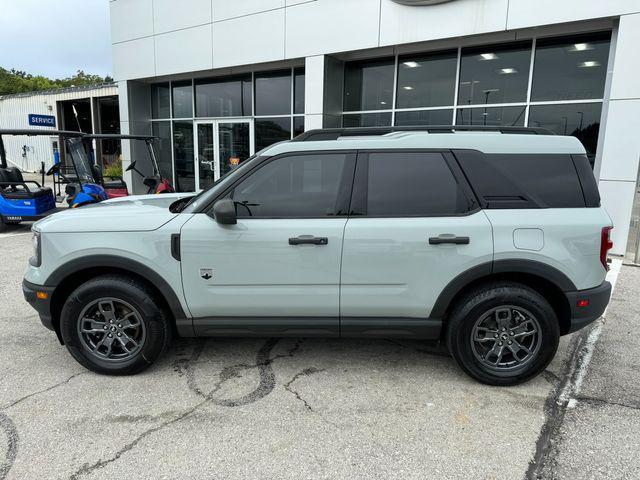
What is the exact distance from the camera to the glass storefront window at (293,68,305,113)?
12.1 m

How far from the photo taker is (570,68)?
28.7ft

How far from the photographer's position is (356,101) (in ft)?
37.6

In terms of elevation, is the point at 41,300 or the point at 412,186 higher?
the point at 412,186

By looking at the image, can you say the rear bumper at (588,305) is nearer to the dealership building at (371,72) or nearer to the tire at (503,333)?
the tire at (503,333)

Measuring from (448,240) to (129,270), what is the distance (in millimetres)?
2327

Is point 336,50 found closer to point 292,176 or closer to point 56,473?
point 292,176

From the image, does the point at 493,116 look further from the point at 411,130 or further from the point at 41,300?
the point at 41,300

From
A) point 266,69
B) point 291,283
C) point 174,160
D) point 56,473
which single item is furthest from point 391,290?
point 174,160

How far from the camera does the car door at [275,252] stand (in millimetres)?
3295

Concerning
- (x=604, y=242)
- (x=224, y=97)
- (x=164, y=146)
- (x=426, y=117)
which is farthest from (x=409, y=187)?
(x=164, y=146)

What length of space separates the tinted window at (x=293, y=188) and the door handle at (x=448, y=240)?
0.74 m

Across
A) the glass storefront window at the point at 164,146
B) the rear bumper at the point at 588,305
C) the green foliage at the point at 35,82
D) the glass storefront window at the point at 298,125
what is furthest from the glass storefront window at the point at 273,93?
Answer: the green foliage at the point at 35,82

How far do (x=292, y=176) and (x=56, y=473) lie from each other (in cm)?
233

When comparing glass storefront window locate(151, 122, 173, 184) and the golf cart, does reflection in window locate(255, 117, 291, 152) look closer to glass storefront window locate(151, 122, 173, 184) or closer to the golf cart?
glass storefront window locate(151, 122, 173, 184)
